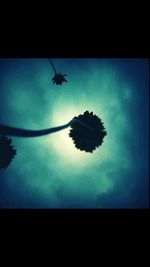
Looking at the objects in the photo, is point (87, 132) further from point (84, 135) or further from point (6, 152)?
point (6, 152)

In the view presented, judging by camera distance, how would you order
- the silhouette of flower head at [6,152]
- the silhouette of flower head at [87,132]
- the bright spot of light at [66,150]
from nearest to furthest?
the silhouette of flower head at [6,152] < the silhouette of flower head at [87,132] < the bright spot of light at [66,150]

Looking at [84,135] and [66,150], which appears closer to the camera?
[84,135]

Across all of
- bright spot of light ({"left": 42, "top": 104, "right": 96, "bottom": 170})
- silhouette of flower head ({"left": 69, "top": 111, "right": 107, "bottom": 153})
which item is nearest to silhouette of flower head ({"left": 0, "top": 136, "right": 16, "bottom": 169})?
silhouette of flower head ({"left": 69, "top": 111, "right": 107, "bottom": 153})

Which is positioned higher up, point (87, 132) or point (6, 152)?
point (87, 132)

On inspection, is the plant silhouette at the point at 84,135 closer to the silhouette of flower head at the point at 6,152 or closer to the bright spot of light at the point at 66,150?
the silhouette of flower head at the point at 6,152

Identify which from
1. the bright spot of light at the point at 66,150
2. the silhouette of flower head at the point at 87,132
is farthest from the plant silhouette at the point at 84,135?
the bright spot of light at the point at 66,150

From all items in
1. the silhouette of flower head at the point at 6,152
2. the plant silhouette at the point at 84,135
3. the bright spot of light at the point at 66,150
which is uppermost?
the bright spot of light at the point at 66,150

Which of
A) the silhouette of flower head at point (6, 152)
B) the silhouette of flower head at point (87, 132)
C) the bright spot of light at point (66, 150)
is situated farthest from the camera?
the bright spot of light at point (66, 150)

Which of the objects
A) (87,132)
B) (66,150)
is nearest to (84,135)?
(87,132)
